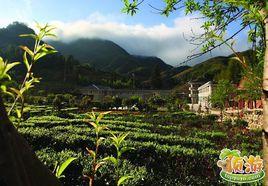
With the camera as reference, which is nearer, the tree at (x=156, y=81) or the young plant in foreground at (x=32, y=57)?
the young plant in foreground at (x=32, y=57)

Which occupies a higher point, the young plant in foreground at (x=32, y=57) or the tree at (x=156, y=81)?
the tree at (x=156, y=81)

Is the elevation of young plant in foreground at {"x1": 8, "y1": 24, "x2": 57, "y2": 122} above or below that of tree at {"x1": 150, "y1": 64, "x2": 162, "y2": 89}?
below

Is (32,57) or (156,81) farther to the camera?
(156,81)

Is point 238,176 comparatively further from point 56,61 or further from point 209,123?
point 56,61

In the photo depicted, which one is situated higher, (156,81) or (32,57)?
(156,81)

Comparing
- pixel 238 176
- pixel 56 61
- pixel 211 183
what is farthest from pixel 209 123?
pixel 56 61

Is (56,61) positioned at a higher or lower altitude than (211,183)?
higher

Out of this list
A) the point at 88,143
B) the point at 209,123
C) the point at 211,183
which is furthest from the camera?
the point at 209,123

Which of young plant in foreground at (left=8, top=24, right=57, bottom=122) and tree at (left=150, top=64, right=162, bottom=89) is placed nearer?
young plant in foreground at (left=8, top=24, right=57, bottom=122)

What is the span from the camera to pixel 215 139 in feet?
55.4

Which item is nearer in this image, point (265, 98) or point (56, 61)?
point (265, 98)

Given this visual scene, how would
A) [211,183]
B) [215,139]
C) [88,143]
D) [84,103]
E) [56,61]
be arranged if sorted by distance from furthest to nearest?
[56,61] < [84,103] < [215,139] < [88,143] < [211,183]

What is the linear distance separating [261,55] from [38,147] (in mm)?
10052

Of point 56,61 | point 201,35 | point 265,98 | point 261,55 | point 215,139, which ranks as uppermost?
point 56,61
